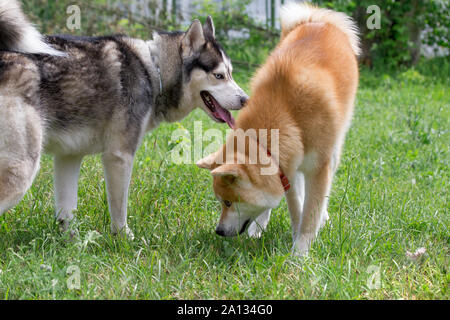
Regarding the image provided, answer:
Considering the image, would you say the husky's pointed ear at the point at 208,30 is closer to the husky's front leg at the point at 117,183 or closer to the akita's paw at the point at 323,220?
the husky's front leg at the point at 117,183

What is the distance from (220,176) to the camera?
3.04 metres

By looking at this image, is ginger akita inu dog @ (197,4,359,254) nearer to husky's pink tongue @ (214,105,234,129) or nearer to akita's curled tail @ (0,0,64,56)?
husky's pink tongue @ (214,105,234,129)

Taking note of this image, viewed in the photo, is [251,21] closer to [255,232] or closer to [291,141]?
[255,232]

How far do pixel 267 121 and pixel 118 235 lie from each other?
1177mm

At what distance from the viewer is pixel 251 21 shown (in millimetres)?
10719

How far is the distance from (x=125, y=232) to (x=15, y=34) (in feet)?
4.49

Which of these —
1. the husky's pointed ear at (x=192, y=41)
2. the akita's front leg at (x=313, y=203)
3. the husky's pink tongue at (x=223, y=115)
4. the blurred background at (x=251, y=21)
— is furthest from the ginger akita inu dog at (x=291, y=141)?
the blurred background at (x=251, y=21)

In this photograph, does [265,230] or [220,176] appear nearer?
[220,176]

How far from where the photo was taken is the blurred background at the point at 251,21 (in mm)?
9461

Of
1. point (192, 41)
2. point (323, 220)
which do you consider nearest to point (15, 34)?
point (192, 41)
